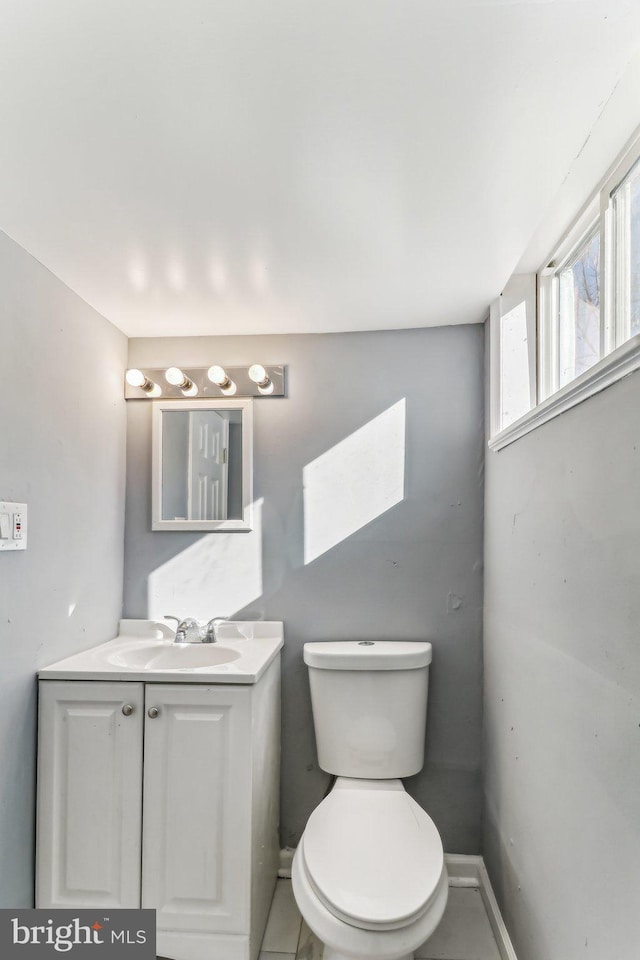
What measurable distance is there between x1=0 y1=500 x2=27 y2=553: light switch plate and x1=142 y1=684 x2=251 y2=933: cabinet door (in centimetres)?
54

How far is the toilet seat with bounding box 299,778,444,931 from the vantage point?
1.29 meters

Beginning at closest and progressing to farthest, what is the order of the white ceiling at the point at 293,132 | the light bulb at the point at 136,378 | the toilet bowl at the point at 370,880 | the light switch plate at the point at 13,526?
the white ceiling at the point at 293,132 → the toilet bowl at the point at 370,880 → the light switch plate at the point at 13,526 → the light bulb at the point at 136,378

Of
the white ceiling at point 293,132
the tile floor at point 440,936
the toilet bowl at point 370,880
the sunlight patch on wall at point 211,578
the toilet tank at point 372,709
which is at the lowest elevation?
the tile floor at point 440,936

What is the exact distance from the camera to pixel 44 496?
1707 mm

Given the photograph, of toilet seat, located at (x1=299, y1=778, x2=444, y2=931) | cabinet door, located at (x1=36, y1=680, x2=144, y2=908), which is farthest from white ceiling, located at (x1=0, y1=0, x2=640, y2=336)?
toilet seat, located at (x1=299, y1=778, x2=444, y2=931)

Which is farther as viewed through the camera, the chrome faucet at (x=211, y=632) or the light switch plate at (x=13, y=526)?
the chrome faucet at (x=211, y=632)

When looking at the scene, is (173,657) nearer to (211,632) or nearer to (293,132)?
(211,632)

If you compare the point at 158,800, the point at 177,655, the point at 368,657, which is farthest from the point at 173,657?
the point at 368,657

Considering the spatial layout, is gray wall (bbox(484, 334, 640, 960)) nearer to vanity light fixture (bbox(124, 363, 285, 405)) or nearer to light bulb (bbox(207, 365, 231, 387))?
vanity light fixture (bbox(124, 363, 285, 405))

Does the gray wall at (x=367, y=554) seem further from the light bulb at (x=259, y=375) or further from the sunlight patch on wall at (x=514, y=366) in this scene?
the sunlight patch on wall at (x=514, y=366)

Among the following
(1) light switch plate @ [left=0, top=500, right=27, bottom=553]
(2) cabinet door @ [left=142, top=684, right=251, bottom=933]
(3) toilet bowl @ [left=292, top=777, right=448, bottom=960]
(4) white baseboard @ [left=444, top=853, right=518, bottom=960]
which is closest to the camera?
(3) toilet bowl @ [left=292, top=777, right=448, bottom=960]

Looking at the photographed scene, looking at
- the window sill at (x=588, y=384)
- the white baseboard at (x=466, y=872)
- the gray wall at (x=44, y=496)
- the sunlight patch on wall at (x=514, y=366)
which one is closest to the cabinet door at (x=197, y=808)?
the gray wall at (x=44, y=496)

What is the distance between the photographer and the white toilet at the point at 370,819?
4.23 feet

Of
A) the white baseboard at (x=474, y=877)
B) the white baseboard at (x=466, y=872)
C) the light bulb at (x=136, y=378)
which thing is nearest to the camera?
the white baseboard at (x=474, y=877)
